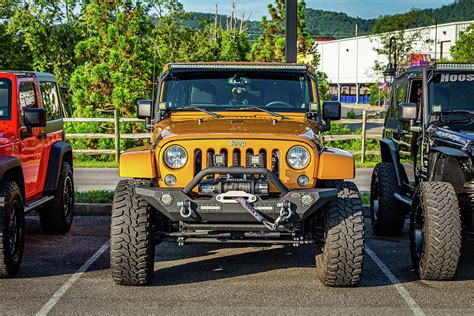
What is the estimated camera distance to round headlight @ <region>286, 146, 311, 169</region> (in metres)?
7.32

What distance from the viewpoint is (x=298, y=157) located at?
24.0 feet

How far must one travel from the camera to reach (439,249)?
7465 millimetres

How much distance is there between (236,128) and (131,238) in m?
1.37

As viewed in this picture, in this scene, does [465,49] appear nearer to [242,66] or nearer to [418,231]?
[242,66]

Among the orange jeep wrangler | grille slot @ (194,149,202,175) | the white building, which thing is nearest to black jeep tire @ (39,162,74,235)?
the orange jeep wrangler

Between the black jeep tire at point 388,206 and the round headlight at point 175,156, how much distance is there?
358 centimetres

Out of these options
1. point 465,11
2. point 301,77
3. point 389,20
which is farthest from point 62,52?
point 465,11

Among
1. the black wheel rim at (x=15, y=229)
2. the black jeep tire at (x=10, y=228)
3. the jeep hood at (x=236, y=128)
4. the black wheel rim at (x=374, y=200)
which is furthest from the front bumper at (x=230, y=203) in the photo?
the black wheel rim at (x=374, y=200)

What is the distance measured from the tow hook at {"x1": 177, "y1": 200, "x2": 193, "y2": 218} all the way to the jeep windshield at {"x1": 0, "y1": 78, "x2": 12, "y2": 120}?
119 inches

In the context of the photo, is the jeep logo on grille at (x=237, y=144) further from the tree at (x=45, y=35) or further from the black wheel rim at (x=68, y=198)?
the tree at (x=45, y=35)

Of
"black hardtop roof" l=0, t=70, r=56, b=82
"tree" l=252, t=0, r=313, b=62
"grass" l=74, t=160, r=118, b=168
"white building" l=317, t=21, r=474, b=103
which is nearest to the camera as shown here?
"black hardtop roof" l=0, t=70, r=56, b=82

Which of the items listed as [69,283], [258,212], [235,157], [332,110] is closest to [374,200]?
[332,110]

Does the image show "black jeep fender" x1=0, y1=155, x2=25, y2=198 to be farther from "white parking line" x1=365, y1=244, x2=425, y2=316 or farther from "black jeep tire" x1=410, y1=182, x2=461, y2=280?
"black jeep tire" x1=410, y1=182, x2=461, y2=280

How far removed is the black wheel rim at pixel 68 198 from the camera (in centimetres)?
1061
